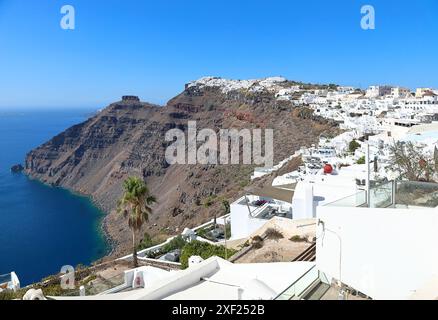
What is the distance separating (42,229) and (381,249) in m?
57.2

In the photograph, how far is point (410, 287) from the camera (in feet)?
16.6

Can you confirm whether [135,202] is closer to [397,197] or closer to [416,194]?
[397,197]

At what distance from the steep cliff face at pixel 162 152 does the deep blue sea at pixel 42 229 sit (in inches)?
118

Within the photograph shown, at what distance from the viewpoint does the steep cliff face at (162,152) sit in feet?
154

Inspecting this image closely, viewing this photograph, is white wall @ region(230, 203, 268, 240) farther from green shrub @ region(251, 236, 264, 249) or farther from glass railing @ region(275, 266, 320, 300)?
glass railing @ region(275, 266, 320, 300)

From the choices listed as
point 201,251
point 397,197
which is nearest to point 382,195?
point 397,197

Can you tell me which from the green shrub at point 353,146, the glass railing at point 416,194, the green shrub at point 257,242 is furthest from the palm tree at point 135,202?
the green shrub at point 353,146

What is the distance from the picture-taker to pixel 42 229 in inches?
2175

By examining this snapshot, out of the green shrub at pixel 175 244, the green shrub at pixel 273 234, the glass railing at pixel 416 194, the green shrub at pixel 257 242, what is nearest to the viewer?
the glass railing at pixel 416 194

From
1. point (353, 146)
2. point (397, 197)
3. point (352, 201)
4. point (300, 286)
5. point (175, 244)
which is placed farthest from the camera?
point (353, 146)

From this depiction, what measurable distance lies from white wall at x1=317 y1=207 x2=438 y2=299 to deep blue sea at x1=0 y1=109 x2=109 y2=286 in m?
33.7

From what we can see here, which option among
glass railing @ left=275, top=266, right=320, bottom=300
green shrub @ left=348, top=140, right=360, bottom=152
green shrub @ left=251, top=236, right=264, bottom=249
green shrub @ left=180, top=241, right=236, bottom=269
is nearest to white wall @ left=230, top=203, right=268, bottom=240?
green shrub @ left=180, top=241, right=236, bottom=269

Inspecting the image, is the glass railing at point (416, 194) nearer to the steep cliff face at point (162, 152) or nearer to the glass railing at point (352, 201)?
the glass railing at point (352, 201)
